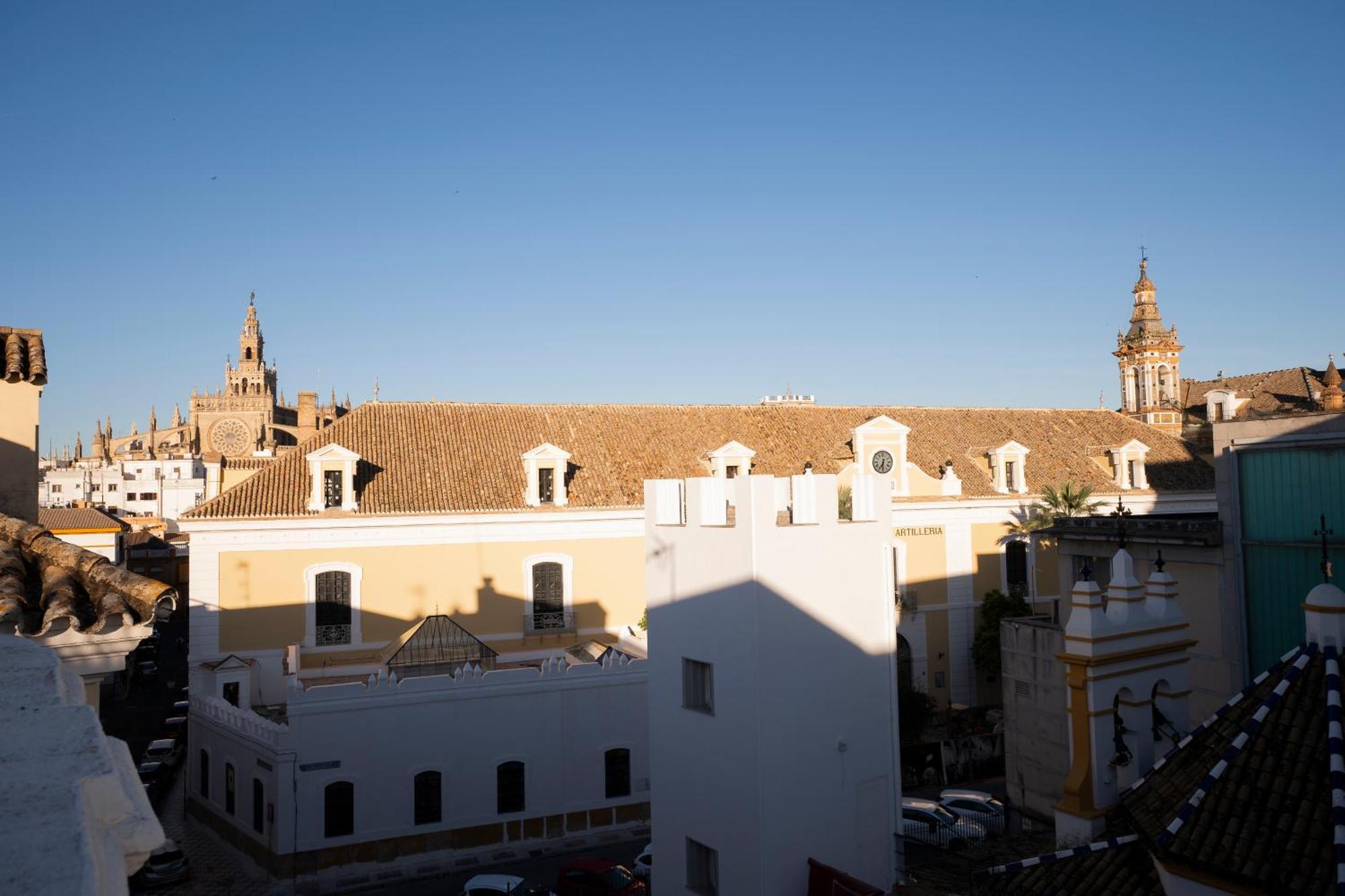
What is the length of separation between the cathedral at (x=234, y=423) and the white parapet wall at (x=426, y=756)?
274 ft

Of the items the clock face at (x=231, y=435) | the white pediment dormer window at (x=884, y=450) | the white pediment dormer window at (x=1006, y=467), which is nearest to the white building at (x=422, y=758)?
the white pediment dormer window at (x=884, y=450)

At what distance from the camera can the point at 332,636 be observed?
84.0 feet

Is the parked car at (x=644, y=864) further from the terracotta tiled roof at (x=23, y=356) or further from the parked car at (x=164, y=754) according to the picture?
the parked car at (x=164, y=754)

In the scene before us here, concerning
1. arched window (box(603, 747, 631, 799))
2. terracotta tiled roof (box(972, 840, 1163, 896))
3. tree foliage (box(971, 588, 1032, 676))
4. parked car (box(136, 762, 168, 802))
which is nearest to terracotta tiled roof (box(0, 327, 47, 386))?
terracotta tiled roof (box(972, 840, 1163, 896))

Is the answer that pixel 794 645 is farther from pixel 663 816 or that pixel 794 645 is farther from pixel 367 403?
pixel 367 403

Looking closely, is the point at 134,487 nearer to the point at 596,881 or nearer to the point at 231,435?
the point at 231,435

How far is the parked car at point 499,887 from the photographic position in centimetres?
1825

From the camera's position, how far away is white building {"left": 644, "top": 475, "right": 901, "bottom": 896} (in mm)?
14359

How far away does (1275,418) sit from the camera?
1431 cm

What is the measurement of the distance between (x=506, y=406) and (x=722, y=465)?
7914mm

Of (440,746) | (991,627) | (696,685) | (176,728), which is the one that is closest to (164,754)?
(176,728)

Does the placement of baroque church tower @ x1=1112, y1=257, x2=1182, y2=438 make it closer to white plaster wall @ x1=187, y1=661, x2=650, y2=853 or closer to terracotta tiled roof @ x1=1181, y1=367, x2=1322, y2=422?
terracotta tiled roof @ x1=1181, y1=367, x2=1322, y2=422

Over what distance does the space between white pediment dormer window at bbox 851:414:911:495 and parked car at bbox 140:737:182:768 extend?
23.8 metres

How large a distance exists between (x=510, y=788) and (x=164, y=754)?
1528 centimetres
